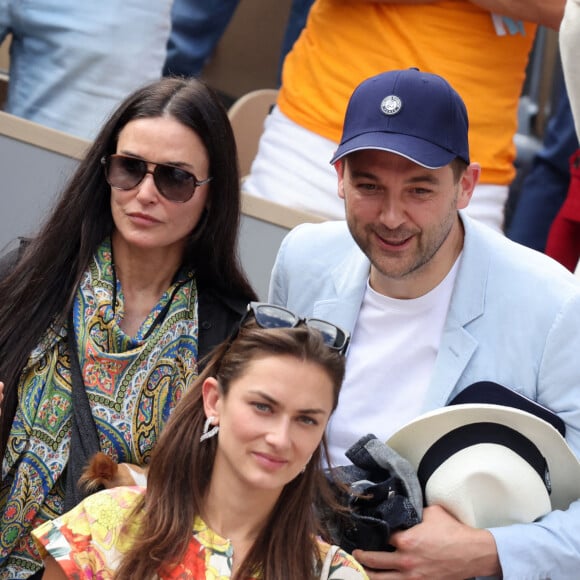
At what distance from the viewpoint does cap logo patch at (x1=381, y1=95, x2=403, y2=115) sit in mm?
2976

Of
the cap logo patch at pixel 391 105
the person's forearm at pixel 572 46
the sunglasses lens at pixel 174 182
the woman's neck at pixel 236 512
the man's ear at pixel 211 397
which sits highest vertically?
the person's forearm at pixel 572 46

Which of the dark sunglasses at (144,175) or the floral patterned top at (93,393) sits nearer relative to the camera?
the floral patterned top at (93,393)

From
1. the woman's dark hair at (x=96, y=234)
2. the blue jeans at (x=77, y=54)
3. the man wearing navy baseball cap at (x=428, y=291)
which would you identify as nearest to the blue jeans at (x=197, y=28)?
the blue jeans at (x=77, y=54)

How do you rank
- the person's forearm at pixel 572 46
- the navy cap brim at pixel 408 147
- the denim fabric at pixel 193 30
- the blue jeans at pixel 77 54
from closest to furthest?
1. the navy cap brim at pixel 408 147
2. the person's forearm at pixel 572 46
3. the blue jeans at pixel 77 54
4. the denim fabric at pixel 193 30

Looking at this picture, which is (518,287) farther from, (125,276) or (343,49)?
(343,49)

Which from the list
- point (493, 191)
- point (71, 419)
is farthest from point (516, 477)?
point (493, 191)

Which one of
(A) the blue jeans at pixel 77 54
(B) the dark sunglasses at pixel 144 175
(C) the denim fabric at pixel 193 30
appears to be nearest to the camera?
(B) the dark sunglasses at pixel 144 175

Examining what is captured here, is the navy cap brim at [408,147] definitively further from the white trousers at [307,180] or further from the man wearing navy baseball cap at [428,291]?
the white trousers at [307,180]

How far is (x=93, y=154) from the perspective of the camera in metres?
3.14

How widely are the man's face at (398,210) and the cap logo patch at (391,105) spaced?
0.30ft

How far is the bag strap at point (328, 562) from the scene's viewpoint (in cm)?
253

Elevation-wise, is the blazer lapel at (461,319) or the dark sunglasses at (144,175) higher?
the dark sunglasses at (144,175)

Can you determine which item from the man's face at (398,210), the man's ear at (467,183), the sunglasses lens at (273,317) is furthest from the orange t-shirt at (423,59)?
the sunglasses lens at (273,317)

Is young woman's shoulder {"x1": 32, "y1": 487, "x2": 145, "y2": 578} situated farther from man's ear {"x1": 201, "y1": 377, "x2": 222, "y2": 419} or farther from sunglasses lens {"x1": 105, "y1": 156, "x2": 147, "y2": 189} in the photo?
sunglasses lens {"x1": 105, "y1": 156, "x2": 147, "y2": 189}
